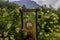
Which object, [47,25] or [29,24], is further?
[47,25]

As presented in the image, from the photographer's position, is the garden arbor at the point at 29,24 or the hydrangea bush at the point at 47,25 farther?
the hydrangea bush at the point at 47,25

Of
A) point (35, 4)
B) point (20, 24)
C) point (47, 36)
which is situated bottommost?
point (47, 36)

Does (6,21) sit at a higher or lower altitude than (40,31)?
higher

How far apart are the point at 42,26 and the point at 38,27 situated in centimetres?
8

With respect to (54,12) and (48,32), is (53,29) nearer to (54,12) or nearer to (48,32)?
(48,32)

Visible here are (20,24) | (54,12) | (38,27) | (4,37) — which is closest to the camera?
(4,37)

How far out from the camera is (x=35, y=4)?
116 inches

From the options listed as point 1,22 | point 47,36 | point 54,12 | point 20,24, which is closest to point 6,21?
point 1,22

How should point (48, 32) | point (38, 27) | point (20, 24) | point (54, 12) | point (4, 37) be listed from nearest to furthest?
1. point (4, 37)
2. point (20, 24)
3. point (38, 27)
4. point (48, 32)
5. point (54, 12)

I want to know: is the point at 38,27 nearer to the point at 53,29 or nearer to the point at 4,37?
the point at 53,29

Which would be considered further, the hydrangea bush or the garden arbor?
the hydrangea bush

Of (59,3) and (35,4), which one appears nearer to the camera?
(35,4)

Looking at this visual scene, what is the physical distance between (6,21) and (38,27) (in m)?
0.57

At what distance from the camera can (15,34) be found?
2.34 m
